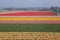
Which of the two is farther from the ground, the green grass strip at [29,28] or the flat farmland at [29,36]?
the green grass strip at [29,28]

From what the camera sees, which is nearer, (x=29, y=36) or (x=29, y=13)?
(x=29, y=36)

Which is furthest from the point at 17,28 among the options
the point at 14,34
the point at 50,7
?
the point at 50,7

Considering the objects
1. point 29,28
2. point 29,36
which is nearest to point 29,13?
point 29,28

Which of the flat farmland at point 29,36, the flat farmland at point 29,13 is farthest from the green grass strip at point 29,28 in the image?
the flat farmland at point 29,13

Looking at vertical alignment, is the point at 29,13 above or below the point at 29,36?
above

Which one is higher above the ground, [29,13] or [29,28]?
[29,13]

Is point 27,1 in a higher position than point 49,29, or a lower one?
higher

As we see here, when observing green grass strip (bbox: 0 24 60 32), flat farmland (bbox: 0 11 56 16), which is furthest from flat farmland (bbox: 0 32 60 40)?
flat farmland (bbox: 0 11 56 16)

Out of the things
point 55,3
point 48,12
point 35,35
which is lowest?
point 35,35

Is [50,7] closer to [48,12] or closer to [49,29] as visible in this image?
[48,12]

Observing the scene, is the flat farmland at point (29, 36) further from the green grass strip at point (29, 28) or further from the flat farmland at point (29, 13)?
the flat farmland at point (29, 13)

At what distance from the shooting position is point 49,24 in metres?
2.06

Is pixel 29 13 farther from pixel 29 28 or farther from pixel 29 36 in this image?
pixel 29 36

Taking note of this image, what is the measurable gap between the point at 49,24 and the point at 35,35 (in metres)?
0.28
